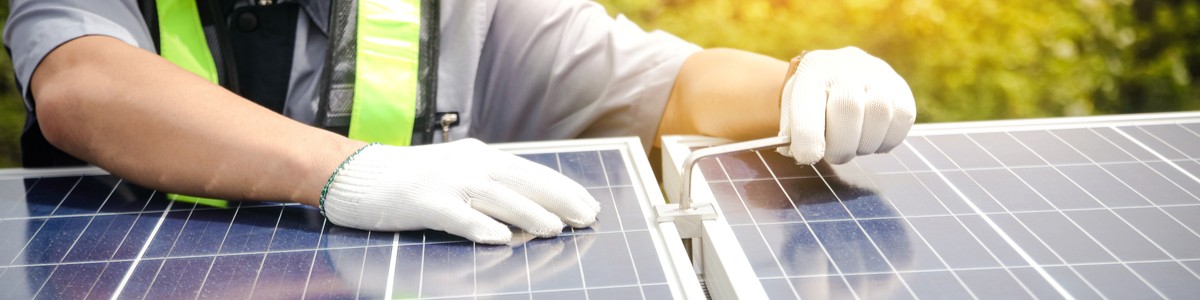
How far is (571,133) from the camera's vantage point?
2.04 m

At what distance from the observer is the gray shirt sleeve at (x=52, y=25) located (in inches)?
59.2

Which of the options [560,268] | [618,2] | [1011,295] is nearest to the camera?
[1011,295]

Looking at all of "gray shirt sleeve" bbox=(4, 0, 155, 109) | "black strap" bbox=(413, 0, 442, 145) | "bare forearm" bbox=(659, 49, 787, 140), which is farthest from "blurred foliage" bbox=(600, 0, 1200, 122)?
"gray shirt sleeve" bbox=(4, 0, 155, 109)

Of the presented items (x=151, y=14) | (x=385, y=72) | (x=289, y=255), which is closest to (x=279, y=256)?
(x=289, y=255)

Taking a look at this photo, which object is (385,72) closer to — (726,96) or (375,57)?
(375,57)

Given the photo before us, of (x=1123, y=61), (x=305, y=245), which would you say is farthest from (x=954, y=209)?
(x=1123, y=61)

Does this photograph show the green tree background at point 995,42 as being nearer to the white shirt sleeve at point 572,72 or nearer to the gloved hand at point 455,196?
the white shirt sleeve at point 572,72

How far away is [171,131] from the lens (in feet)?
4.64

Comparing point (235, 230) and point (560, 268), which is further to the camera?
point (235, 230)

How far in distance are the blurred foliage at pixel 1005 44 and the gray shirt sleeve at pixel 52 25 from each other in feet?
9.17

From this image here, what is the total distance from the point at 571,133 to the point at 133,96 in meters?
0.85

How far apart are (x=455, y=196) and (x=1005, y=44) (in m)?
3.67

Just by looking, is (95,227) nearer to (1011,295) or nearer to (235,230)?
(235,230)

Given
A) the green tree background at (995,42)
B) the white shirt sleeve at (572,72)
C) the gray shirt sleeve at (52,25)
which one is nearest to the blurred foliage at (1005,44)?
the green tree background at (995,42)
